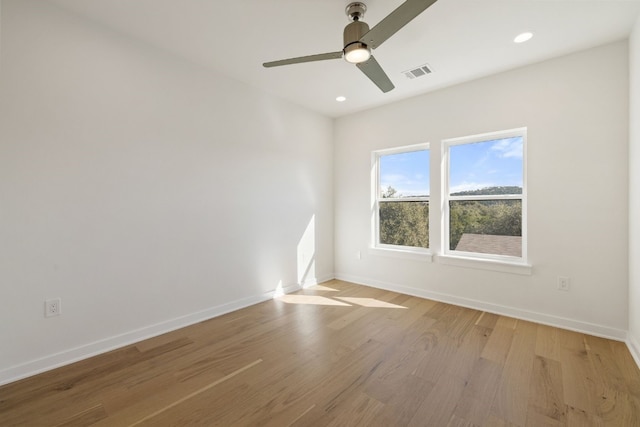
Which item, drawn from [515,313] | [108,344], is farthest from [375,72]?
[108,344]

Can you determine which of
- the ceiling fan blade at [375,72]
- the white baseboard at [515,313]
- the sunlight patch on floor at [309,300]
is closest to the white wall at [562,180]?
the white baseboard at [515,313]

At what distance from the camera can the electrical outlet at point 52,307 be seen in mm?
2051

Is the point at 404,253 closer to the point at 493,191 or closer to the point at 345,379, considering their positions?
the point at 493,191

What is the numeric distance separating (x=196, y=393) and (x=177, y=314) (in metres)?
1.14

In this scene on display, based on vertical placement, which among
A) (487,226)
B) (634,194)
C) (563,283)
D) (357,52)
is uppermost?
(357,52)

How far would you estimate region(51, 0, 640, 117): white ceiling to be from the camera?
203 centimetres

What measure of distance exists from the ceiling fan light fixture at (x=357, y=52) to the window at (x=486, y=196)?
6.63 ft

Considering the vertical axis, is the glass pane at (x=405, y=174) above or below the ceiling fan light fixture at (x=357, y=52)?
below

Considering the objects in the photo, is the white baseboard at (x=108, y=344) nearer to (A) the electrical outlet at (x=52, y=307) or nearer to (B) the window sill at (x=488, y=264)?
(A) the electrical outlet at (x=52, y=307)

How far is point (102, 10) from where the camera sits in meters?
2.12

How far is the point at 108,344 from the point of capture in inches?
91.0

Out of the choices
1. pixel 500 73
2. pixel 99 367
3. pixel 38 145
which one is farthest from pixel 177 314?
pixel 500 73

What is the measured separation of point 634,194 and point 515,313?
4.89ft

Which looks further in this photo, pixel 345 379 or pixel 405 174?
pixel 405 174
